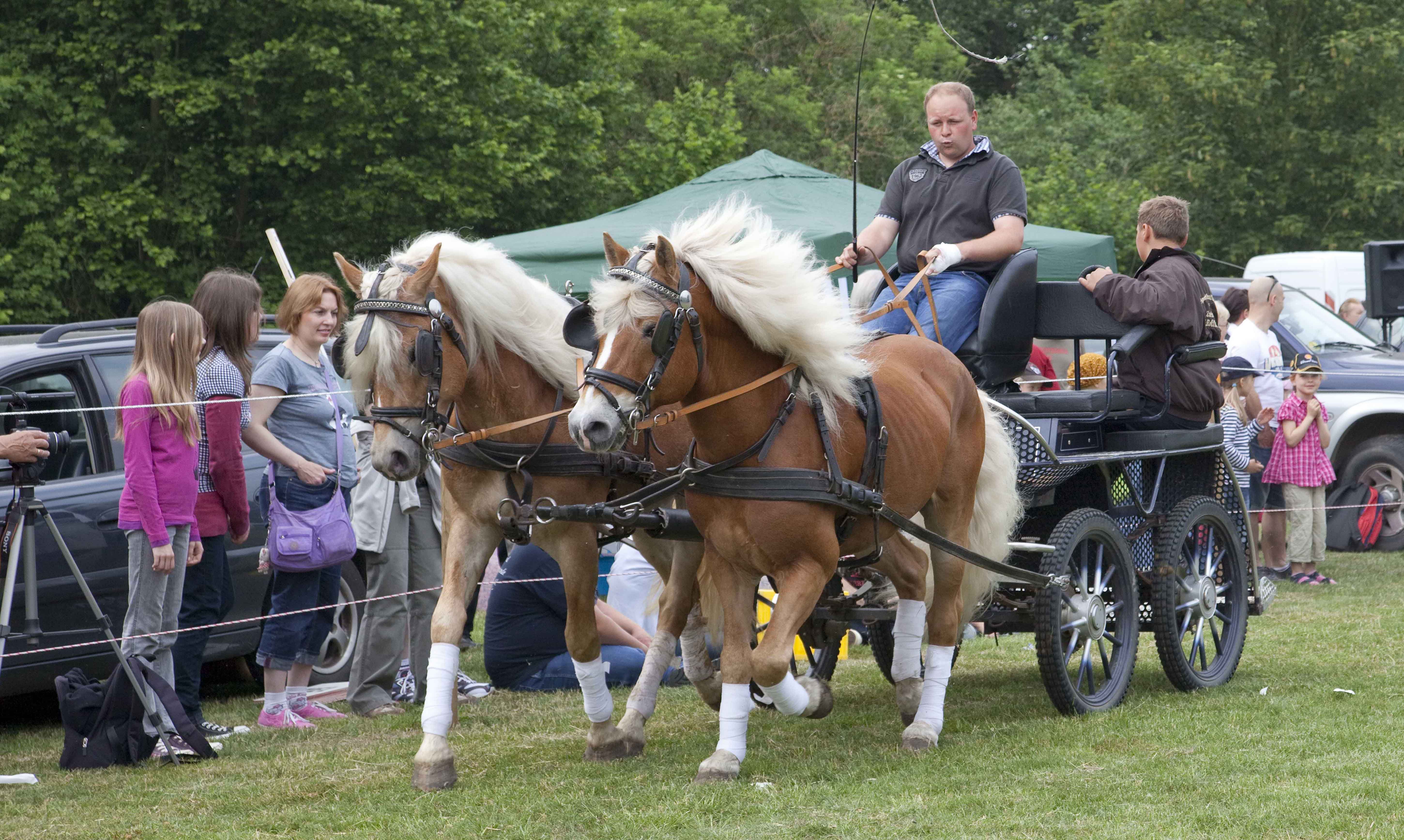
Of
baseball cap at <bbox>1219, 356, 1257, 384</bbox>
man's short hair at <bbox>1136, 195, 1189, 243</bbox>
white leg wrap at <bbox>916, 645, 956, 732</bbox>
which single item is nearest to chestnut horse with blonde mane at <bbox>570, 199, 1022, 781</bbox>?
white leg wrap at <bbox>916, 645, 956, 732</bbox>

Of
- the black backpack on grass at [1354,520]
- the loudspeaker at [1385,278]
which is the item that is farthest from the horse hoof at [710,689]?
the loudspeaker at [1385,278]

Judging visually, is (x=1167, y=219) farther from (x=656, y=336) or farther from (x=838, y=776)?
(x=656, y=336)

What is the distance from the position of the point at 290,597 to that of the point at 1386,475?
9345 millimetres

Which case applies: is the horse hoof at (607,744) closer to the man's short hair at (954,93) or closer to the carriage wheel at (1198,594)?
the carriage wheel at (1198,594)

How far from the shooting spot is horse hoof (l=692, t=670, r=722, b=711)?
19.8 feet

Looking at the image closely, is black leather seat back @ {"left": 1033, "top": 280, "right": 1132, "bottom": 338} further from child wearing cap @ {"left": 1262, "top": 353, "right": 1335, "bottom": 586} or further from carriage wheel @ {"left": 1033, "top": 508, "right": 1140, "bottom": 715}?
child wearing cap @ {"left": 1262, "top": 353, "right": 1335, "bottom": 586}

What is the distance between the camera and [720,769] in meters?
4.98

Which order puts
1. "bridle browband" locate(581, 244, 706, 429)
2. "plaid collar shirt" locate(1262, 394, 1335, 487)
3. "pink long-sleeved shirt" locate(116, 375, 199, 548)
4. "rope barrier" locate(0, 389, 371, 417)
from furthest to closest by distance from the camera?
"plaid collar shirt" locate(1262, 394, 1335, 487), "pink long-sleeved shirt" locate(116, 375, 199, 548), "rope barrier" locate(0, 389, 371, 417), "bridle browband" locate(581, 244, 706, 429)

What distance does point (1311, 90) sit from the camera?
22188 millimetres

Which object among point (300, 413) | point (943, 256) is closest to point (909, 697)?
point (943, 256)

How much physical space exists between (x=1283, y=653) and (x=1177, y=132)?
17.4 metres

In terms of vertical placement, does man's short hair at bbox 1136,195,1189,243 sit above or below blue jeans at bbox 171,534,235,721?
above

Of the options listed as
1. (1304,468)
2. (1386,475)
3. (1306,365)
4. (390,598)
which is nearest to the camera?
(390,598)

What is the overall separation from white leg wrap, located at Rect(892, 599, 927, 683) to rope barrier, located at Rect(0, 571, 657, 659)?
138 cm
